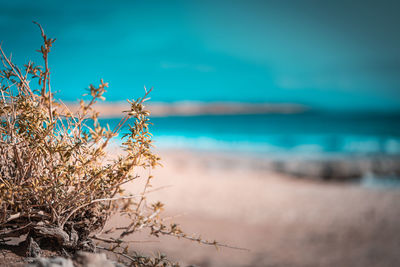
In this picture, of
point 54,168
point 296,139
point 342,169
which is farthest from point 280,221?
point 296,139

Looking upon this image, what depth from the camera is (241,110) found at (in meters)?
76.4

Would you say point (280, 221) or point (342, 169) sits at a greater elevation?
point (342, 169)

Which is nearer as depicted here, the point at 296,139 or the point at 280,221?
the point at 280,221

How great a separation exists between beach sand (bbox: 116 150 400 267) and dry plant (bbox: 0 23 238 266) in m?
1.31

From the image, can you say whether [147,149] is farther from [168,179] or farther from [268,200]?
[168,179]

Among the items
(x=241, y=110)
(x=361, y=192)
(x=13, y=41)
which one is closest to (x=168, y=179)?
(x=361, y=192)

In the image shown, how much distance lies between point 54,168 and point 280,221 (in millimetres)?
5923

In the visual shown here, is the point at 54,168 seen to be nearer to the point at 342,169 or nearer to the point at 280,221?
the point at 280,221

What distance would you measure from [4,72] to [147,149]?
25.9 inches

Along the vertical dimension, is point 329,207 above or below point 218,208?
above

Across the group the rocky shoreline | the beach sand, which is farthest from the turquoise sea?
the rocky shoreline

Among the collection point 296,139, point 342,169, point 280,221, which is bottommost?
point 280,221

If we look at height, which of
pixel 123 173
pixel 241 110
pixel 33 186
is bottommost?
pixel 33 186

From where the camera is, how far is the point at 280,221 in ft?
21.7
